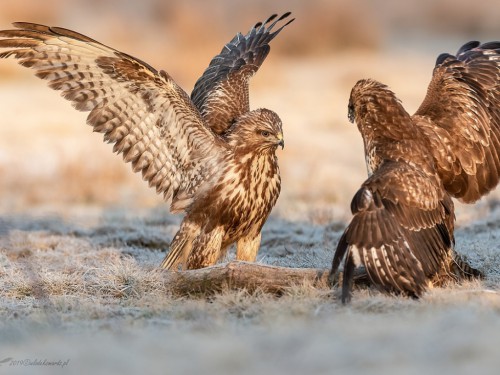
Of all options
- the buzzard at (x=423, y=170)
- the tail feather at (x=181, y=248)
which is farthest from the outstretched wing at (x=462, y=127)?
the tail feather at (x=181, y=248)

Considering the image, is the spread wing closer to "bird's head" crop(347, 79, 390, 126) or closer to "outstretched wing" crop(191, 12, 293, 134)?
"bird's head" crop(347, 79, 390, 126)

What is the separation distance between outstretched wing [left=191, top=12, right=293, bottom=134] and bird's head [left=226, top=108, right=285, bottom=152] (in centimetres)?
59

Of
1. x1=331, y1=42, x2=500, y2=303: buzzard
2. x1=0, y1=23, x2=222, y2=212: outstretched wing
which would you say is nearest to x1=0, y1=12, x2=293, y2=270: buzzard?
x1=0, y1=23, x2=222, y2=212: outstretched wing

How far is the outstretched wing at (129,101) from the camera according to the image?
7102mm

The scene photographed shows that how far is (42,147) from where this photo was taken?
51.5 ft

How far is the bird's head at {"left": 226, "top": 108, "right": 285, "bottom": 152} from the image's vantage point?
738 cm

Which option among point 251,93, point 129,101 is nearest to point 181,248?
point 129,101

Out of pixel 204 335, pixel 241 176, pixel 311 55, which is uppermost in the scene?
pixel 311 55

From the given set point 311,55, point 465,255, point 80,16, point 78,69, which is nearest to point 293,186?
point 465,255

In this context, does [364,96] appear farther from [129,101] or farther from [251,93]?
[251,93]

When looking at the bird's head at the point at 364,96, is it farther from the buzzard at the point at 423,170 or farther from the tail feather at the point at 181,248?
the tail feather at the point at 181,248

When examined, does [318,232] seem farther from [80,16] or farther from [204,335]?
[80,16]

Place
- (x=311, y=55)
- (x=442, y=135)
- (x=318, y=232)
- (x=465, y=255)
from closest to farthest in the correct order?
(x=442, y=135)
(x=465, y=255)
(x=318, y=232)
(x=311, y=55)

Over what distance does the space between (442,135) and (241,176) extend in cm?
167
